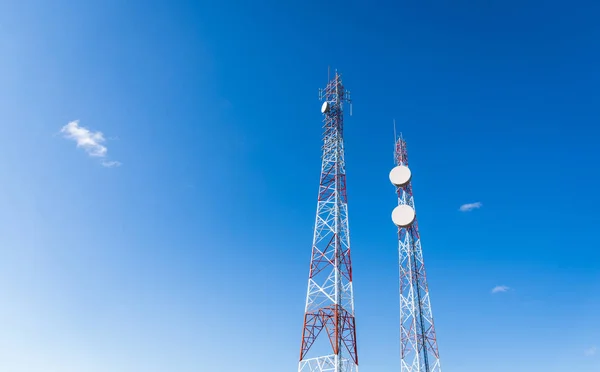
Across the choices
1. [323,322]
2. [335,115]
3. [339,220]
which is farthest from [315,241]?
[335,115]

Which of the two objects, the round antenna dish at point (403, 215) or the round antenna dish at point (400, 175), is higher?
the round antenna dish at point (400, 175)

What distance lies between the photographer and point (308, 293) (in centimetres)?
4088

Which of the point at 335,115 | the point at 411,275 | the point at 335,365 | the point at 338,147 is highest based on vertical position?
the point at 335,115

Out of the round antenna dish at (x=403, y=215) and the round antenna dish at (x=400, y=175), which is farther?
the round antenna dish at (x=400, y=175)

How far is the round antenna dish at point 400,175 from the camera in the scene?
179 ft

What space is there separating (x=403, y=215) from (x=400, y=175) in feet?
18.3

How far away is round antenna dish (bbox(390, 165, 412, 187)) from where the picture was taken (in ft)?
179

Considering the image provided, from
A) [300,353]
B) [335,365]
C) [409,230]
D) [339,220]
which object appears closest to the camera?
[335,365]

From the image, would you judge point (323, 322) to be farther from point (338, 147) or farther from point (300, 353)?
point (338, 147)

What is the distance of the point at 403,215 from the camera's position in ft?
171

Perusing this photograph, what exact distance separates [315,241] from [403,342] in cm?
1569

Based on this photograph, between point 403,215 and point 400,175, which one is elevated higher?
point 400,175

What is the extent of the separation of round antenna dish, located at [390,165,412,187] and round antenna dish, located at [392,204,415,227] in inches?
134

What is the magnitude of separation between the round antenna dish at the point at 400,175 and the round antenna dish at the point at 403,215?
340 centimetres
